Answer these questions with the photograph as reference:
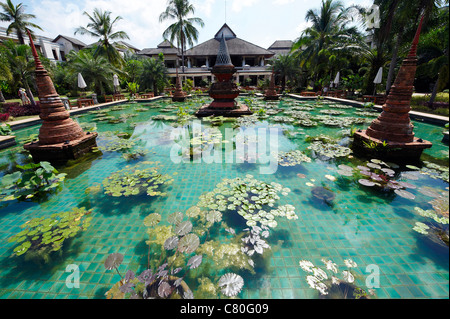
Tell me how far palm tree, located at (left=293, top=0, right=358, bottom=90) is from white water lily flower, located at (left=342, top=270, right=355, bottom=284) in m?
20.5

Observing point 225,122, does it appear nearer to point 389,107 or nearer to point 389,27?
point 389,107

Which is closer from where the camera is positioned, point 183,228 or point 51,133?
point 183,228

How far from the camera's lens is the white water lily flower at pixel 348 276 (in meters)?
2.31

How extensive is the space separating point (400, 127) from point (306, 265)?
4.79 metres

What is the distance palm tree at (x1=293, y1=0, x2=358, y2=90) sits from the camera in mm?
18547

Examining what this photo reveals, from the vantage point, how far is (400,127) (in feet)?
16.3

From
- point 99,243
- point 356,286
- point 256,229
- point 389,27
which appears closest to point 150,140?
point 99,243

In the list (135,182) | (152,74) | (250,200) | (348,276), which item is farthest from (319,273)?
(152,74)

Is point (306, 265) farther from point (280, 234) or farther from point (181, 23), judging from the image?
point (181, 23)

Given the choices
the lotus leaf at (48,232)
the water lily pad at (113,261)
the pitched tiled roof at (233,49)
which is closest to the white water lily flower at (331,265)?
the water lily pad at (113,261)

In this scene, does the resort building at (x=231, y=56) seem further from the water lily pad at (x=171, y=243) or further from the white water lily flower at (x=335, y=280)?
the white water lily flower at (x=335, y=280)

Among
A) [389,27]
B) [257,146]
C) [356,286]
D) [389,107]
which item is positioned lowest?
[356,286]
